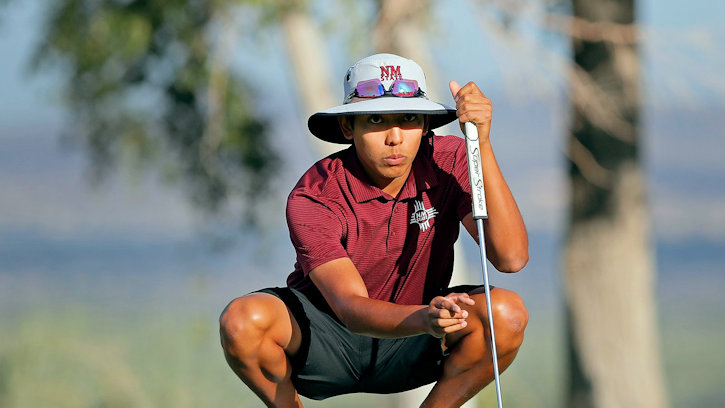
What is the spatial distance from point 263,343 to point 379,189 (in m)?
0.63

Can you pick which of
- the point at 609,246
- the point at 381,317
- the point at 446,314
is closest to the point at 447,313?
the point at 446,314

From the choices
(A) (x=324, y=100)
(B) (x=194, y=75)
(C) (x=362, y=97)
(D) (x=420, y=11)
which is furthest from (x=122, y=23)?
(C) (x=362, y=97)

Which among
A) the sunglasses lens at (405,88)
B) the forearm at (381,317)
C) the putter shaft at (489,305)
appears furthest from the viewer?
the sunglasses lens at (405,88)

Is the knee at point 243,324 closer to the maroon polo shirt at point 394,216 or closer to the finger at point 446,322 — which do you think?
the maroon polo shirt at point 394,216

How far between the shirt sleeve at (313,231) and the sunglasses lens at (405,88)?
43cm

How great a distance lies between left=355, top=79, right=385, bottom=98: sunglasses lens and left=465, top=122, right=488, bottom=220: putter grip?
349 mm

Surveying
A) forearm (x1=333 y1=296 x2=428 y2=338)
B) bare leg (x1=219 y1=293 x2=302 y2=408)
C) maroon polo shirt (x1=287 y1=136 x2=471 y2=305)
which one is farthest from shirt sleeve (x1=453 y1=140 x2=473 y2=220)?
bare leg (x1=219 y1=293 x2=302 y2=408)

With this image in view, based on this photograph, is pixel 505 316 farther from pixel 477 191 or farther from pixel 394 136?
pixel 394 136

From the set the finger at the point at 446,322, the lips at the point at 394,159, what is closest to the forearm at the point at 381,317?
the finger at the point at 446,322

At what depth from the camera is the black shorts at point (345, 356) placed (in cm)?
366

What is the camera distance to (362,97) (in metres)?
3.58

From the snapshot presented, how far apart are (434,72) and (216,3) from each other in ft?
6.43

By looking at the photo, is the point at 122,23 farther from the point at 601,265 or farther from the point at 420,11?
the point at 601,265

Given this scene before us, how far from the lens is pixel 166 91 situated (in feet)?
34.0
